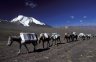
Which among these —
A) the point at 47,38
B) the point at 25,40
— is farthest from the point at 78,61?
the point at 47,38

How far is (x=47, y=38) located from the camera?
32.1 metres

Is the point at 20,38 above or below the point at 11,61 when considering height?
above

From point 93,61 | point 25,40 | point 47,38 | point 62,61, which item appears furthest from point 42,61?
point 47,38

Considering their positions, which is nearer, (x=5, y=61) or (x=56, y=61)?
(x=56, y=61)

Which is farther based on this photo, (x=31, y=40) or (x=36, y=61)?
(x=31, y=40)

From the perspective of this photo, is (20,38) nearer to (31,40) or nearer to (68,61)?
(31,40)

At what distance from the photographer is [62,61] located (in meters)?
16.6

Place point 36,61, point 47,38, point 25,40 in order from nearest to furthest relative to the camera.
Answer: point 36,61 → point 25,40 → point 47,38

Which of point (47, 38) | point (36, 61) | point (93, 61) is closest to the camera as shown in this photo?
point (93, 61)

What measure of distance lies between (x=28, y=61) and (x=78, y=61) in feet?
14.9

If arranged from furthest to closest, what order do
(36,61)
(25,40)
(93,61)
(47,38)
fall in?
1. (47,38)
2. (25,40)
3. (36,61)
4. (93,61)

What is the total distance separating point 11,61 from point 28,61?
1734 mm

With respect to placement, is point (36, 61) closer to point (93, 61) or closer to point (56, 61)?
point (56, 61)

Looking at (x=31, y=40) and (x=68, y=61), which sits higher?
(x=31, y=40)
